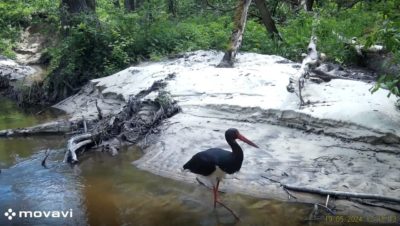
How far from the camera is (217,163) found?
6.44m

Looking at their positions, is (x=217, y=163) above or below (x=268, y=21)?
below

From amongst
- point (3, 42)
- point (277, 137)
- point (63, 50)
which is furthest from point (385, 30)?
point (3, 42)

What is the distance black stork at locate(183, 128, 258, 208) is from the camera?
6.45 meters

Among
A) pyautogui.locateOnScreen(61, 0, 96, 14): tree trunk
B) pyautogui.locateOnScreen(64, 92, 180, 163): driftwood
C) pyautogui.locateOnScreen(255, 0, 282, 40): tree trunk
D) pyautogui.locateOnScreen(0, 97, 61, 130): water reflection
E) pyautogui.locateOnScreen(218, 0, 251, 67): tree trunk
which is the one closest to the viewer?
pyautogui.locateOnScreen(64, 92, 180, 163): driftwood

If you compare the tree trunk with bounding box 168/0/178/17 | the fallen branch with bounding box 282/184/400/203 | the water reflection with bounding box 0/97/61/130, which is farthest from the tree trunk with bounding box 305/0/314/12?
the fallen branch with bounding box 282/184/400/203

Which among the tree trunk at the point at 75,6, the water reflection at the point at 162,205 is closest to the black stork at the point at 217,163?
the water reflection at the point at 162,205

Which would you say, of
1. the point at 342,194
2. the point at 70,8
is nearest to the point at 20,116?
the point at 70,8

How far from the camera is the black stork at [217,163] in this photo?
21.1 ft

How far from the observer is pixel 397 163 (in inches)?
280

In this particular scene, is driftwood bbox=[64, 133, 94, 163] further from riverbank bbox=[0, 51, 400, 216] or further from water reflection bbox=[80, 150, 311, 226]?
riverbank bbox=[0, 51, 400, 216]

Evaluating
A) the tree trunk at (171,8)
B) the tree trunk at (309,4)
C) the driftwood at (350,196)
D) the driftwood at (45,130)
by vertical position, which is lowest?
the driftwood at (45,130)

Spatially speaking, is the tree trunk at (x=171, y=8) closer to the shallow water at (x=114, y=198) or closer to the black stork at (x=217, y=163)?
the shallow water at (x=114, y=198)

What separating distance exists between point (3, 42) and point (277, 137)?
18.1m

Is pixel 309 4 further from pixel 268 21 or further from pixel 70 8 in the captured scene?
pixel 70 8
